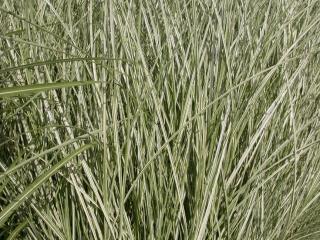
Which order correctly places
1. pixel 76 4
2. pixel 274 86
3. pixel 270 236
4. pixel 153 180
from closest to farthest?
1. pixel 153 180
2. pixel 270 236
3. pixel 274 86
4. pixel 76 4

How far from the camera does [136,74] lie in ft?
3.41

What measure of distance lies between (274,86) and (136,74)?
0.39 m

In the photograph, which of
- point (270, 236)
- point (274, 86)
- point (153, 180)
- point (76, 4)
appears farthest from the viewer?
point (76, 4)

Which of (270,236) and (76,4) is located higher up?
(76,4)

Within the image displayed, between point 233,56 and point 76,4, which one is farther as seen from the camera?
point 76,4

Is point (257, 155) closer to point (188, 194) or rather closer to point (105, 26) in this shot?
point (188, 194)

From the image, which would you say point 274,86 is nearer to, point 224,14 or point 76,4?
point 224,14

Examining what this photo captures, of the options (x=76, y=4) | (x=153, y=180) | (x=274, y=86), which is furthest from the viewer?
(x=76, y=4)

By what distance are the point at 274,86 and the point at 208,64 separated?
197 mm

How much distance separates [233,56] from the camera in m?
1.14

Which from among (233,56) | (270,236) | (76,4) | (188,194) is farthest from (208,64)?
(76,4)

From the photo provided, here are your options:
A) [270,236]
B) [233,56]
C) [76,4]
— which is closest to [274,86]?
[233,56]

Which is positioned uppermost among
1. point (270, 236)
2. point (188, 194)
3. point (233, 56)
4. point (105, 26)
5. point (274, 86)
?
point (105, 26)

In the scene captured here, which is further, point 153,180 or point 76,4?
point 76,4
